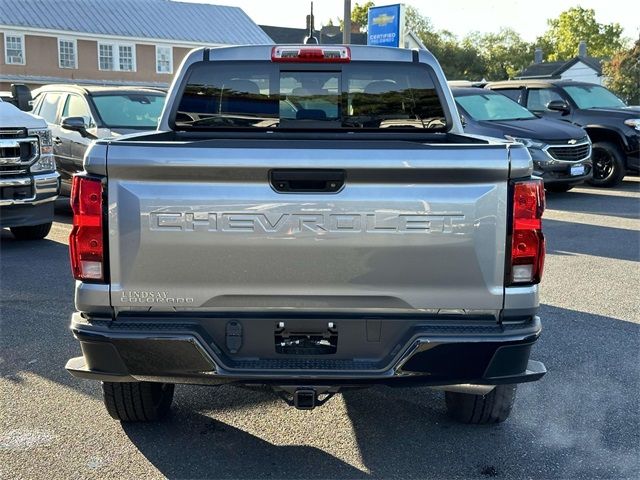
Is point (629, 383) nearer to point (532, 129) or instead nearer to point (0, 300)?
point (0, 300)

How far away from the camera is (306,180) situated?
302 cm

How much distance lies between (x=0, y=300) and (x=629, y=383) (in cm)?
507

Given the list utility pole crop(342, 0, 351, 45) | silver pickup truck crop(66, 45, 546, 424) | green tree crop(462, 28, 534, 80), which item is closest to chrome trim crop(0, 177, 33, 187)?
silver pickup truck crop(66, 45, 546, 424)

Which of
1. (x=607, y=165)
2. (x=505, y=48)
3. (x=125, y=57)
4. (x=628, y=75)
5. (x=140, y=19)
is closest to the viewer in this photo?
(x=607, y=165)

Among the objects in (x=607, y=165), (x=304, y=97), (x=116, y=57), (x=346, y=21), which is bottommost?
(x=607, y=165)

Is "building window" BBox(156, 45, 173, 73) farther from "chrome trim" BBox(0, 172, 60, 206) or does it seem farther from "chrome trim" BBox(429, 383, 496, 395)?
"chrome trim" BBox(429, 383, 496, 395)

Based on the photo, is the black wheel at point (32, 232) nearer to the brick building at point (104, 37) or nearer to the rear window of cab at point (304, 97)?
the rear window of cab at point (304, 97)

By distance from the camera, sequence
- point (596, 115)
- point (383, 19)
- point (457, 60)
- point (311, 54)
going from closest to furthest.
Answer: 1. point (311, 54)
2. point (596, 115)
3. point (383, 19)
4. point (457, 60)

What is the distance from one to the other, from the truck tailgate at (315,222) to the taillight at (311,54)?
153 centimetres

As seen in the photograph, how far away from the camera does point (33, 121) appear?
8531mm

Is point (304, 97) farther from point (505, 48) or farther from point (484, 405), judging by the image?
point (505, 48)

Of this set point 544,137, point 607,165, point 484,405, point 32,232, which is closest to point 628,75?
point 607,165

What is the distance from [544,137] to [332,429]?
943cm

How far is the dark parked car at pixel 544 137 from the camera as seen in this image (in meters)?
12.2
